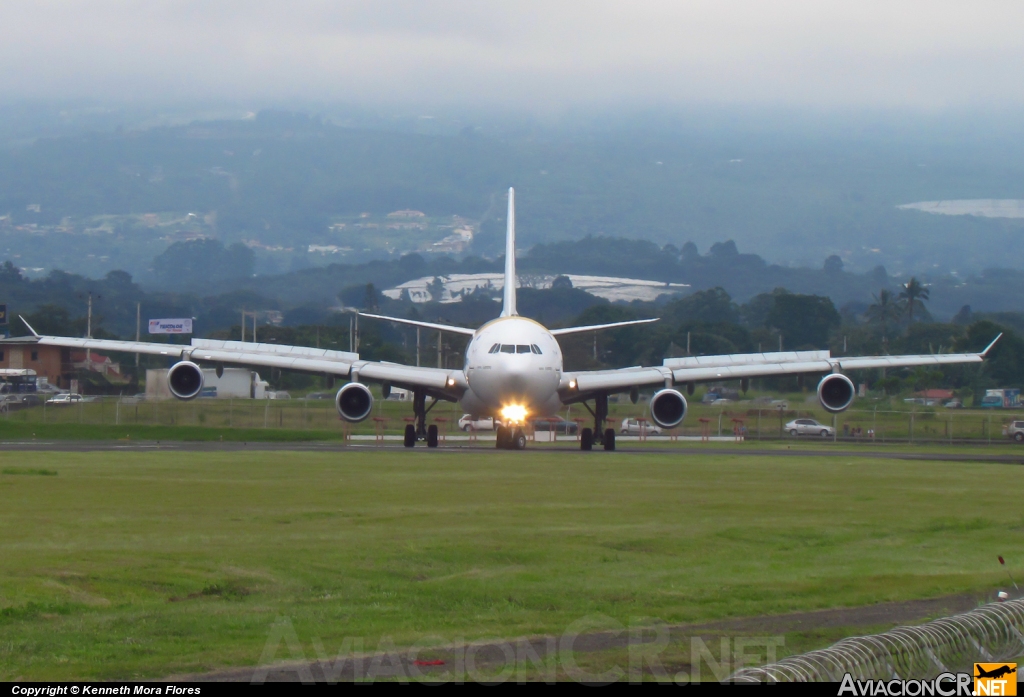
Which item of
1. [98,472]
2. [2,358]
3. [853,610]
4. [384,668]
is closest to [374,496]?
[98,472]

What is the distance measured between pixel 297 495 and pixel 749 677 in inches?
513

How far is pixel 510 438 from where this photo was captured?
3875 centimetres

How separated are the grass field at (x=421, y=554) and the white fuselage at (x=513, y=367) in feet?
38.4

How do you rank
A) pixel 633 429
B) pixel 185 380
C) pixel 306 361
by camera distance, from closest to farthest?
pixel 185 380
pixel 306 361
pixel 633 429

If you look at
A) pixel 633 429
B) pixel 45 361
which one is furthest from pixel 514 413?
pixel 45 361

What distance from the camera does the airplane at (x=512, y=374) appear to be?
123ft

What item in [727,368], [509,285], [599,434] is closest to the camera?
[599,434]

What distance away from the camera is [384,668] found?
8805mm

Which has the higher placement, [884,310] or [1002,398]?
[884,310]

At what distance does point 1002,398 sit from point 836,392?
1258 inches

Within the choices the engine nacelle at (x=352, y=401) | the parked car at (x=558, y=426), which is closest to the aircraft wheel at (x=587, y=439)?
the engine nacelle at (x=352, y=401)

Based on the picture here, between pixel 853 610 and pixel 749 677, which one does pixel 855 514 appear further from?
pixel 749 677

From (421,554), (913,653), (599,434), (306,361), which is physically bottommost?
(913,653)

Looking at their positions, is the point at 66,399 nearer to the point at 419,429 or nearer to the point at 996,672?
the point at 419,429
